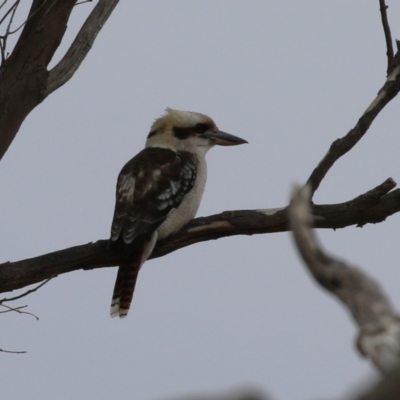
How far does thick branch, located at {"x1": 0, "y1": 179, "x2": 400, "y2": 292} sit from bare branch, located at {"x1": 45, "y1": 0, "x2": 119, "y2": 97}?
741mm

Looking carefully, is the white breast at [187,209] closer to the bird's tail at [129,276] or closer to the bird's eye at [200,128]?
the bird's tail at [129,276]

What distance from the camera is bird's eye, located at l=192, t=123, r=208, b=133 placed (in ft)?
16.6

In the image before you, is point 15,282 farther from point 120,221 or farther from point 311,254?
point 311,254

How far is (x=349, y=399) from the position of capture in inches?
42.8

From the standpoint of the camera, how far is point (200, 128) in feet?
16.7

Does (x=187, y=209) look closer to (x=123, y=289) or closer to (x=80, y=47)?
(x=123, y=289)

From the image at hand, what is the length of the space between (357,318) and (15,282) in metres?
2.36

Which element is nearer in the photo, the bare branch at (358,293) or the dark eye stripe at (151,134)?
the bare branch at (358,293)

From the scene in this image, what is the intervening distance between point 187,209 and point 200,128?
0.90 metres

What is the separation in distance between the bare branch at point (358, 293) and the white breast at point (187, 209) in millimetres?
2533

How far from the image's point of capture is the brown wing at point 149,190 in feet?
13.5

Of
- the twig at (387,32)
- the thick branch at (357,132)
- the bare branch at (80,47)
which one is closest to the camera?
the thick branch at (357,132)

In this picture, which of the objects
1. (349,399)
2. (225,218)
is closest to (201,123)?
(225,218)


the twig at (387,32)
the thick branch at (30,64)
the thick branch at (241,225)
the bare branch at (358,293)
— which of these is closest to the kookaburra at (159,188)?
the thick branch at (241,225)
